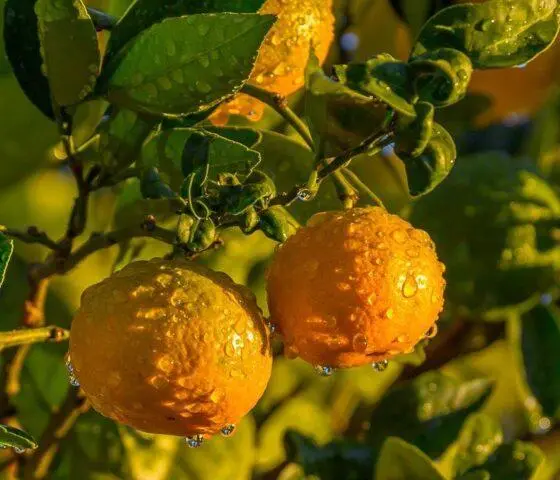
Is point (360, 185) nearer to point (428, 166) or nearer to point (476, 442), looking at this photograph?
point (428, 166)

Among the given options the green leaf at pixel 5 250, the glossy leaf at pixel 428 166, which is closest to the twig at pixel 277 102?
the glossy leaf at pixel 428 166

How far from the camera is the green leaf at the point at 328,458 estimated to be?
919 mm

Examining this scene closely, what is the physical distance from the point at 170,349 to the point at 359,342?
13 centimetres

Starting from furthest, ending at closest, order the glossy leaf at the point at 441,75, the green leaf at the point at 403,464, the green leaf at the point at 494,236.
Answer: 1. the green leaf at the point at 494,236
2. the green leaf at the point at 403,464
3. the glossy leaf at the point at 441,75

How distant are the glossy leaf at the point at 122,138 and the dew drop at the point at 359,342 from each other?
8.6 inches

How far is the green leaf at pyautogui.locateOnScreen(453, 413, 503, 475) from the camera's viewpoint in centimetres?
99

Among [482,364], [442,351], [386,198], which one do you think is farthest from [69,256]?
[482,364]

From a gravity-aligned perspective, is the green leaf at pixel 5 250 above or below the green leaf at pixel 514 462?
above

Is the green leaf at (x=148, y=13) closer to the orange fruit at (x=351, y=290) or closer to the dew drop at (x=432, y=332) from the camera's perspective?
the orange fruit at (x=351, y=290)

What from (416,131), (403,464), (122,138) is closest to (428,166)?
(416,131)

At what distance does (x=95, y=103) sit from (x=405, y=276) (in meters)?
0.44

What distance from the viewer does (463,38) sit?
567 mm

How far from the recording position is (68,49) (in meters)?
0.62

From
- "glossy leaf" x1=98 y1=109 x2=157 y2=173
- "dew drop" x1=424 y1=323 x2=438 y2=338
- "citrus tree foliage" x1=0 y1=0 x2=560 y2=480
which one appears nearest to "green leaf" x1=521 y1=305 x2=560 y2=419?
"citrus tree foliage" x1=0 y1=0 x2=560 y2=480
